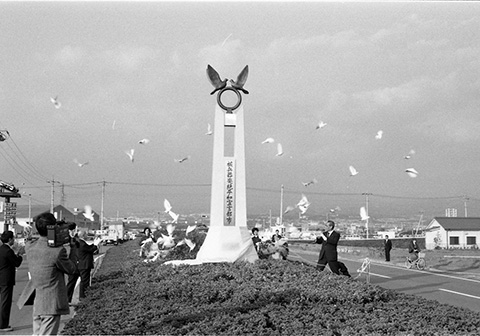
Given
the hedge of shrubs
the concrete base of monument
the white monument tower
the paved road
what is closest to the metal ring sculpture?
the white monument tower

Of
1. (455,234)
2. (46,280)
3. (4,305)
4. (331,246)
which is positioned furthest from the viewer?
(455,234)

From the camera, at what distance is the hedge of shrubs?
696cm

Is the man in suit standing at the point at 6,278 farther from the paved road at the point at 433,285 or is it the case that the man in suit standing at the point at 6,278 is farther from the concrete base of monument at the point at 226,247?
the paved road at the point at 433,285

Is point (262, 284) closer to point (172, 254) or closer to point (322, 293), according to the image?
point (322, 293)

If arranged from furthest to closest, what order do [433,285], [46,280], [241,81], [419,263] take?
[419,263]
[433,285]
[241,81]
[46,280]

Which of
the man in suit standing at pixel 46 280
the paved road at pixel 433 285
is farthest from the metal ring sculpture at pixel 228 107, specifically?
the man in suit standing at pixel 46 280

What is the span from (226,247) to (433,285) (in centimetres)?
661

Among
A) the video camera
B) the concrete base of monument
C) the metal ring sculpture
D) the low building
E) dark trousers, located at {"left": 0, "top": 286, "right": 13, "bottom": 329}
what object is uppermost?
the metal ring sculpture

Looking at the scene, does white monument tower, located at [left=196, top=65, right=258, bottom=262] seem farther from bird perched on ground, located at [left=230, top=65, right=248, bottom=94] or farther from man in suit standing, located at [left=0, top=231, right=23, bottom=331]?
man in suit standing, located at [left=0, top=231, right=23, bottom=331]

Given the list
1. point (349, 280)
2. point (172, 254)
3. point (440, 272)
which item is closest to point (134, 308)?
point (349, 280)

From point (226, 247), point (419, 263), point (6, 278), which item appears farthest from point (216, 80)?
point (419, 263)

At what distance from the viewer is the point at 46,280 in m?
5.76

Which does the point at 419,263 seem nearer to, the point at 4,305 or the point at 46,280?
the point at 4,305

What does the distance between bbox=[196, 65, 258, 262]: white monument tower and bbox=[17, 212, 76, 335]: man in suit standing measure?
25.7 ft
